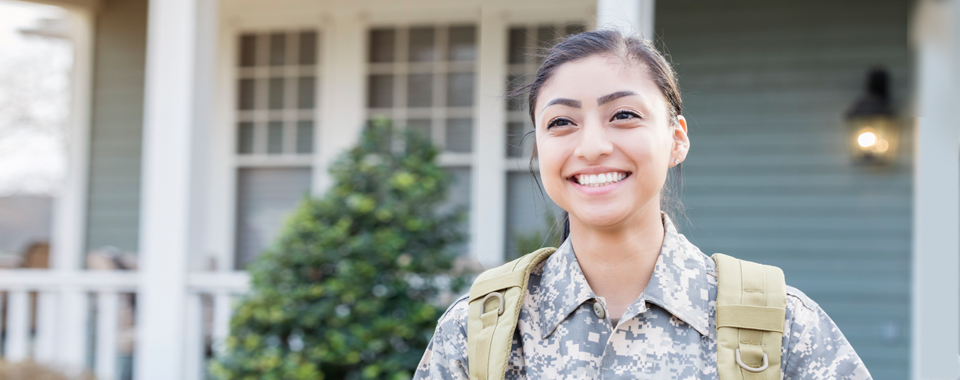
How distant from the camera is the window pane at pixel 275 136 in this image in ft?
18.4

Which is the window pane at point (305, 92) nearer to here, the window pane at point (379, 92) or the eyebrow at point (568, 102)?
the window pane at point (379, 92)

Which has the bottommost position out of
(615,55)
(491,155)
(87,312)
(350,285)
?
(87,312)

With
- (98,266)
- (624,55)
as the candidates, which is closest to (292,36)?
(98,266)

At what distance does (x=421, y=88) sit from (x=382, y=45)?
1.44ft

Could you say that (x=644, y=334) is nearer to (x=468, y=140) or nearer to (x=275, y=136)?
(x=468, y=140)

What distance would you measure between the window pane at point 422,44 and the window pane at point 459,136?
0.51m

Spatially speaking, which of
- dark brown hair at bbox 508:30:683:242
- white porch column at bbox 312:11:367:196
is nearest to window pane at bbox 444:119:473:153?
white porch column at bbox 312:11:367:196

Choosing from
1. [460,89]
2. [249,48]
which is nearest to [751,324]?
[460,89]

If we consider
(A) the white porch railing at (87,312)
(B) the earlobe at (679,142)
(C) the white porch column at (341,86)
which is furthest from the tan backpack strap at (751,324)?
(C) the white porch column at (341,86)

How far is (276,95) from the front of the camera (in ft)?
18.5

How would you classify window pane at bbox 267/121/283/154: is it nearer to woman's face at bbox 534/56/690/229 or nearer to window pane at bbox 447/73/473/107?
window pane at bbox 447/73/473/107

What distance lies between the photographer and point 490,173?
201 inches

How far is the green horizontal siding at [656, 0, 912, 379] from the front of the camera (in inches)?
182

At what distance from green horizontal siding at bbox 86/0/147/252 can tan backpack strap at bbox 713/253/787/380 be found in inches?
230
